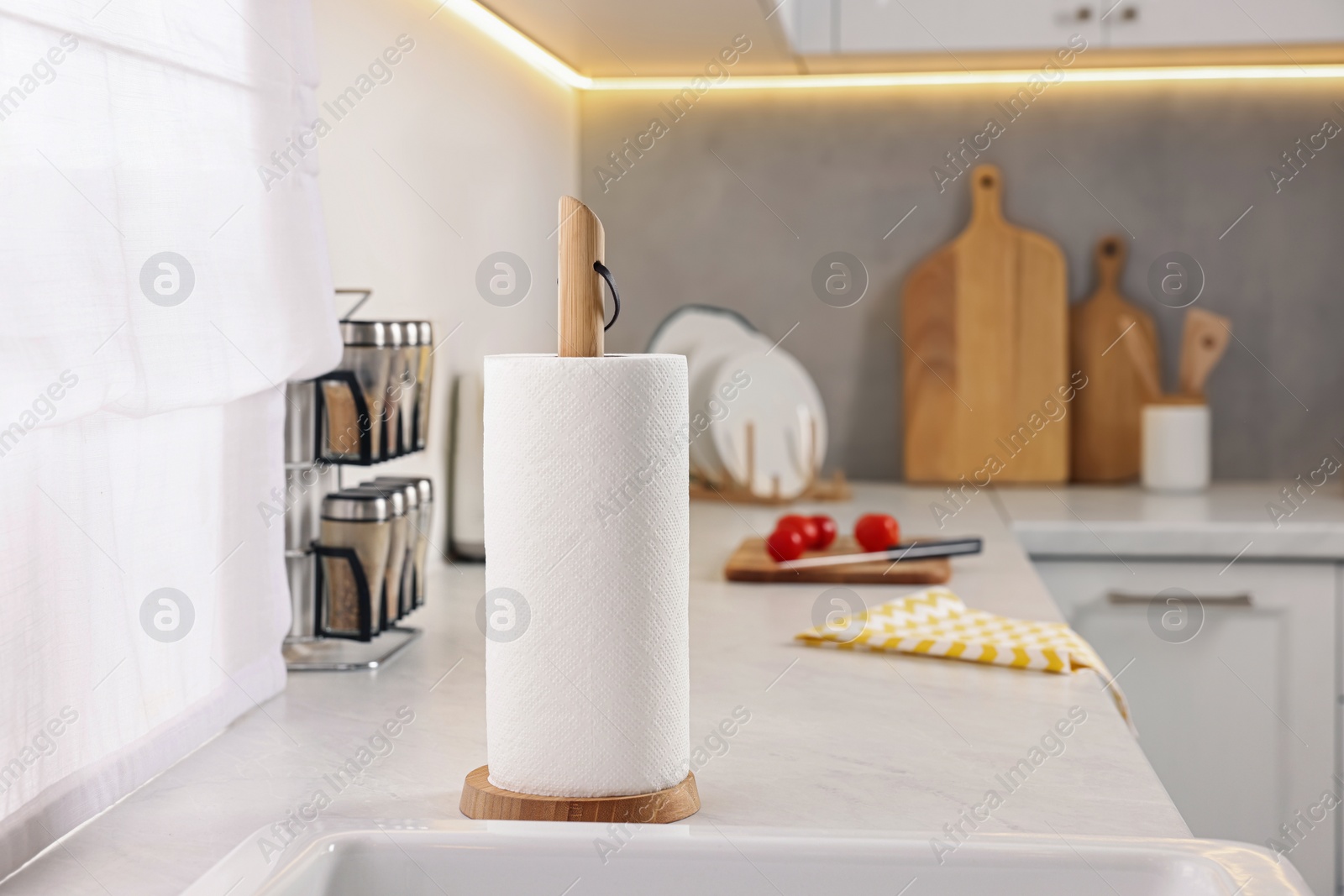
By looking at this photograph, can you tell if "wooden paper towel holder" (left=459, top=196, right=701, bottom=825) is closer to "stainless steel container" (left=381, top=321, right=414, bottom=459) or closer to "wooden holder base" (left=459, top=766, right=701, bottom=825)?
"wooden holder base" (left=459, top=766, right=701, bottom=825)

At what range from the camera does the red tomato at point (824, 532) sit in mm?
1570

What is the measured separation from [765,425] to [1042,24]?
776 millimetres

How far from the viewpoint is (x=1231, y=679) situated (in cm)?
172

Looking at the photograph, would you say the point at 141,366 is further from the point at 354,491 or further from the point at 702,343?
the point at 702,343

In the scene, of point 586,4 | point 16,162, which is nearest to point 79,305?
point 16,162

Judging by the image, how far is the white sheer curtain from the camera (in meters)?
0.65

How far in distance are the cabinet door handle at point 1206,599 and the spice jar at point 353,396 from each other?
1120 mm

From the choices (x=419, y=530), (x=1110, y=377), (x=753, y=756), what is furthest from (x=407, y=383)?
(x=1110, y=377)

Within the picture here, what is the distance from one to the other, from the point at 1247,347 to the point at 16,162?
6.95ft

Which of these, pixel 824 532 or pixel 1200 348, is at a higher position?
pixel 1200 348

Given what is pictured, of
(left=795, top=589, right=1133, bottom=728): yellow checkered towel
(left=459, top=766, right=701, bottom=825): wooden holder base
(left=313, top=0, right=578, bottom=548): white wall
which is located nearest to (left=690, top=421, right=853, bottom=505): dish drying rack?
(left=313, top=0, right=578, bottom=548): white wall

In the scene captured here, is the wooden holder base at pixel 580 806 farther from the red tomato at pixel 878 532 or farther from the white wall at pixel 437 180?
the red tomato at pixel 878 532

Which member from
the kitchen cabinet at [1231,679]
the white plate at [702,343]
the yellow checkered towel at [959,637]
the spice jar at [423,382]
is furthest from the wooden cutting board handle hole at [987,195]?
the spice jar at [423,382]

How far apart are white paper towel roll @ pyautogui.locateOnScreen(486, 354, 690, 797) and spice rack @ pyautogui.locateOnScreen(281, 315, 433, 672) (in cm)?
41
